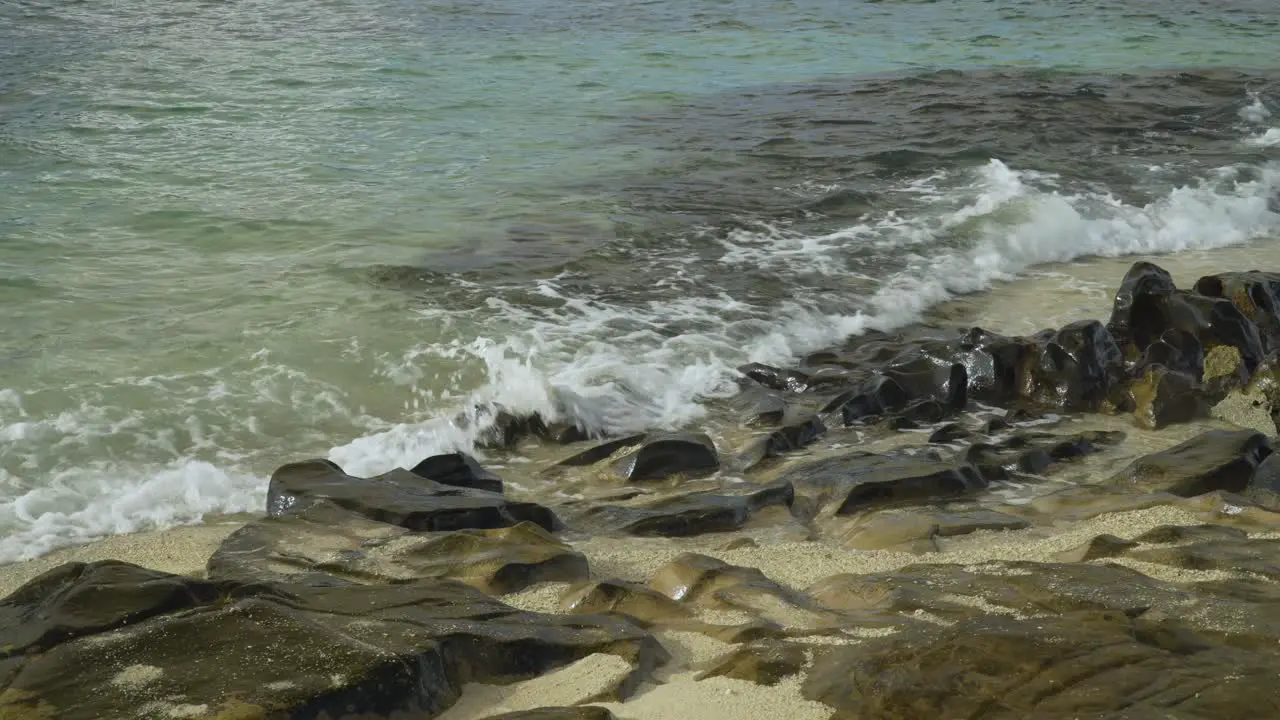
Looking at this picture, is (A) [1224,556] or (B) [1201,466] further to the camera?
(B) [1201,466]

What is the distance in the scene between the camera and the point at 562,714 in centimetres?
308

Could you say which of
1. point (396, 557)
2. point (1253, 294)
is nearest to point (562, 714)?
point (396, 557)

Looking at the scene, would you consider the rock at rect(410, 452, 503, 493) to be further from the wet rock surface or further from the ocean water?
the ocean water

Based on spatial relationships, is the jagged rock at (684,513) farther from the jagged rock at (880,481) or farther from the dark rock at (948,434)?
the dark rock at (948,434)

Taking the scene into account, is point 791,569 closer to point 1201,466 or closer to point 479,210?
point 1201,466

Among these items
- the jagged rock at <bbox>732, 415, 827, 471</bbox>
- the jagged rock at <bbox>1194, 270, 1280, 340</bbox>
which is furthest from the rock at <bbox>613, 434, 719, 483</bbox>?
the jagged rock at <bbox>1194, 270, 1280, 340</bbox>

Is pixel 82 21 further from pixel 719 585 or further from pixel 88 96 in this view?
pixel 719 585

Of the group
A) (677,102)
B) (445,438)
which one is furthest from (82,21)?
(445,438)

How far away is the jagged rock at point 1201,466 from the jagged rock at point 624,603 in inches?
101

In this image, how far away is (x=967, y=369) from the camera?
7.40 meters

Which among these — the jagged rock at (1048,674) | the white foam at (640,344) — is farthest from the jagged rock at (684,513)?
the jagged rock at (1048,674)

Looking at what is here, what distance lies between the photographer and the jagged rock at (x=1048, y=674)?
9.52 feet

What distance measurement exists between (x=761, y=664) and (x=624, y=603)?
704mm

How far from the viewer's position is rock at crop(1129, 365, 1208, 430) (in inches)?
271
